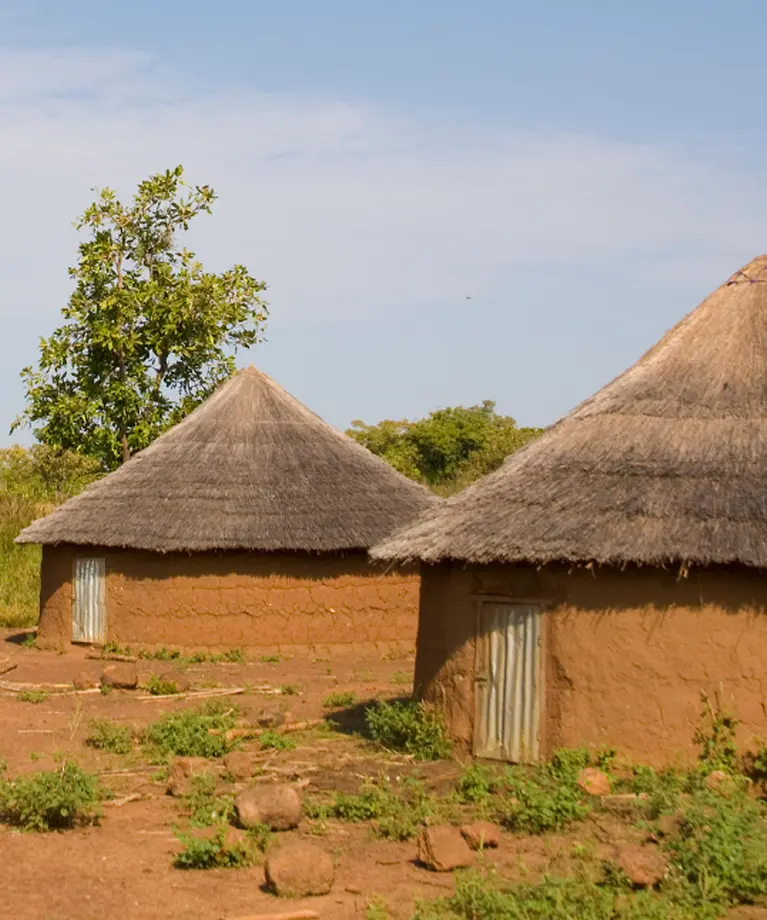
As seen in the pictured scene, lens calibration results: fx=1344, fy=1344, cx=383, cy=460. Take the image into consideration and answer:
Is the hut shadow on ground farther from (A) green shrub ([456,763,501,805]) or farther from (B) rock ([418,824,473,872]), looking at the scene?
(B) rock ([418,824,473,872])

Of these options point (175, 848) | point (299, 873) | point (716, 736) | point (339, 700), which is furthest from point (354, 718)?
point (299, 873)

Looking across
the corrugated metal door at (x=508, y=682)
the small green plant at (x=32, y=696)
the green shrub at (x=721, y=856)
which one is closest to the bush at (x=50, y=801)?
the corrugated metal door at (x=508, y=682)

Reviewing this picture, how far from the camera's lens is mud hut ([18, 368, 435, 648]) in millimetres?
17688

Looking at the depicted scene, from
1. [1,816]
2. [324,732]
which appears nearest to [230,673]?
[324,732]

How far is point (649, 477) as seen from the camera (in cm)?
1079

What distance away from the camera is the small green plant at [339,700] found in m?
13.8

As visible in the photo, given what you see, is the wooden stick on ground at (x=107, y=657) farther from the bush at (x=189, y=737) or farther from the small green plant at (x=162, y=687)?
the bush at (x=189, y=737)

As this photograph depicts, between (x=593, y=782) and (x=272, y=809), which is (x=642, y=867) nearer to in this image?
(x=593, y=782)

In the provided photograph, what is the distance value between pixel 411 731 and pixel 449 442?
30.2 metres

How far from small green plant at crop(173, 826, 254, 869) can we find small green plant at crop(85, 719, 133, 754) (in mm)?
3344

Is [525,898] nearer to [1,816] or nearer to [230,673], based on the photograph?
[1,816]

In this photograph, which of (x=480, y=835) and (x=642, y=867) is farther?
(x=480, y=835)

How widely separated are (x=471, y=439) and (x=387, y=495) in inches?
863

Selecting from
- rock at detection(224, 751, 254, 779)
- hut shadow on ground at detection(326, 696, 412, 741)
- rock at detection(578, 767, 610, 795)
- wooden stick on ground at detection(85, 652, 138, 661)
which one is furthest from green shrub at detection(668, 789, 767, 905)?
wooden stick on ground at detection(85, 652, 138, 661)
